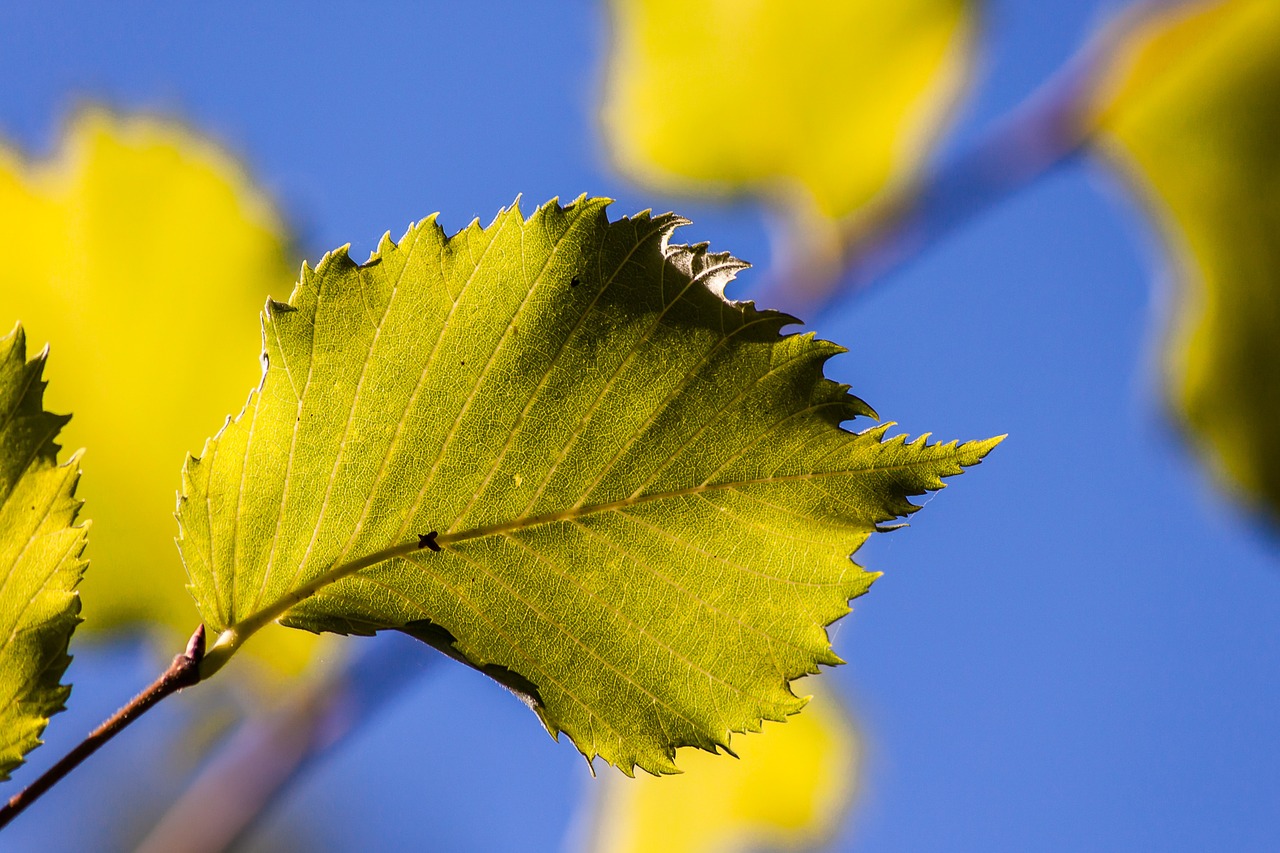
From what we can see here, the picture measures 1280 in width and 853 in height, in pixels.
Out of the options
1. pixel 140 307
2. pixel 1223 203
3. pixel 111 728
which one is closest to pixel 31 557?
pixel 111 728

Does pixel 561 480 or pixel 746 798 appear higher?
pixel 746 798

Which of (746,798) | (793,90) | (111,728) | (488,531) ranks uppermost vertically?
(793,90)

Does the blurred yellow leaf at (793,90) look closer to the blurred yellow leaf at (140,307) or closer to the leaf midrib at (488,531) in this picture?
the blurred yellow leaf at (140,307)

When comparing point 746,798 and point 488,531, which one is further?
point 746,798

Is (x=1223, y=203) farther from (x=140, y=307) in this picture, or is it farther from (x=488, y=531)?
(x=140, y=307)

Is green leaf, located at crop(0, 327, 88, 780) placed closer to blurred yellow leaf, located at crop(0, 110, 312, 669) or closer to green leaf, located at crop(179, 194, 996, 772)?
green leaf, located at crop(179, 194, 996, 772)

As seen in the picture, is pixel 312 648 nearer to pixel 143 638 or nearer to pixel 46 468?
pixel 143 638

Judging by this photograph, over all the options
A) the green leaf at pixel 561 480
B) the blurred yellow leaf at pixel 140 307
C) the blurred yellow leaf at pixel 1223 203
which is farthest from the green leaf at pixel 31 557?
the blurred yellow leaf at pixel 1223 203
